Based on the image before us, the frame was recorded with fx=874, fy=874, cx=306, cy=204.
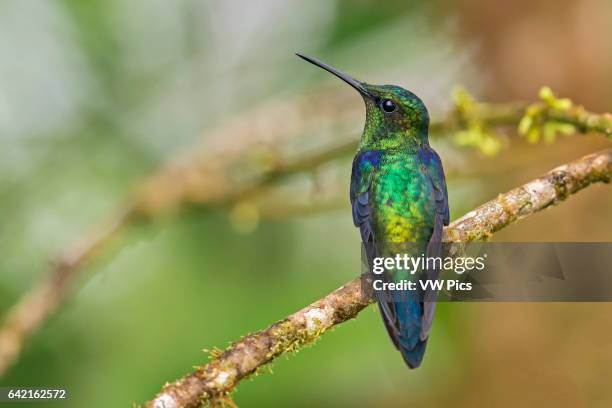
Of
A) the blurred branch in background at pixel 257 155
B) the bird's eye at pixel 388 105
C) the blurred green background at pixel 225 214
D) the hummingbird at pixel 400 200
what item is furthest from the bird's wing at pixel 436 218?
the blurred green background at pixel 225 214

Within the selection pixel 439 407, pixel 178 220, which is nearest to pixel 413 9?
pixel 178 220

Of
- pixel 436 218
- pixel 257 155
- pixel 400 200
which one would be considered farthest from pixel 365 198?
pixel 257 155

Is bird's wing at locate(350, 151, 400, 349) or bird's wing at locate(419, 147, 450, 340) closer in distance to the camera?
bird's wing at locate(419, 147, 450, 340)

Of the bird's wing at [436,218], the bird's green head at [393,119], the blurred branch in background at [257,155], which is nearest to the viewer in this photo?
the bird's wing at [436,218]

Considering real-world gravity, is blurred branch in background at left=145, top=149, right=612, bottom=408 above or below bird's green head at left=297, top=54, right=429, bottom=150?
below

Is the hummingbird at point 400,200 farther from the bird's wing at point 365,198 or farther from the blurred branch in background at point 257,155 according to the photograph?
the blurred branch in background at point 257,155

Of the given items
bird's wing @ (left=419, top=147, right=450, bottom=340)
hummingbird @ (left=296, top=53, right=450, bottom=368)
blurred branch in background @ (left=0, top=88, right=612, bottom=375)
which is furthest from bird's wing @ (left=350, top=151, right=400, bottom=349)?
blurred branch in background @ (left=0, top=88, right=612, bottom=375)

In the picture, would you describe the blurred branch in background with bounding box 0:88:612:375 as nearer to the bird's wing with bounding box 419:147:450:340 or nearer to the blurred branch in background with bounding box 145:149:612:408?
the blurred branch in background with bounding box 145:149:612:408
